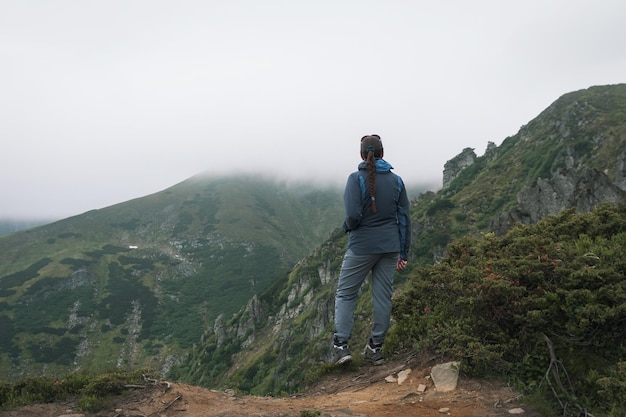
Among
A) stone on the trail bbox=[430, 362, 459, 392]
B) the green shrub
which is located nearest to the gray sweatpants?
the green shrub

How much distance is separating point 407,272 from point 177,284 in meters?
132

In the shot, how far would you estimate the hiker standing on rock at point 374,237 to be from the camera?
638cm

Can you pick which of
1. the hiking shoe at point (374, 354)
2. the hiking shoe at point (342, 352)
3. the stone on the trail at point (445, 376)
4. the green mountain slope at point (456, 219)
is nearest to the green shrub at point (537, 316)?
the stone on the trail at point (445, 376)

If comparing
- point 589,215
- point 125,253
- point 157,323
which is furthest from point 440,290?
point 125,253

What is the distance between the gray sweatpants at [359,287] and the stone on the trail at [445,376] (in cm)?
136

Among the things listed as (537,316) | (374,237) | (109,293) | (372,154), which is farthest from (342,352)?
(109,293)

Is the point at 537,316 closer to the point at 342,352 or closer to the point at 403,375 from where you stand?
the point at 403,375

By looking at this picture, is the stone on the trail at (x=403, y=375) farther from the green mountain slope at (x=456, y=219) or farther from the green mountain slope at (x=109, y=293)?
the green mountain slope at (x=109, y=293)

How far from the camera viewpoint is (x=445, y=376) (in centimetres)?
538

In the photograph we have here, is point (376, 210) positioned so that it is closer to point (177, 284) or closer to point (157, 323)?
point (157, 323)

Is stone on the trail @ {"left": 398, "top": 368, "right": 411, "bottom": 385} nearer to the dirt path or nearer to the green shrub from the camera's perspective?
the dirt path

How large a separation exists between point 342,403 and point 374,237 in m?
2.63

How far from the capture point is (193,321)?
137875mm

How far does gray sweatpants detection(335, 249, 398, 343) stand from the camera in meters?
6.61
